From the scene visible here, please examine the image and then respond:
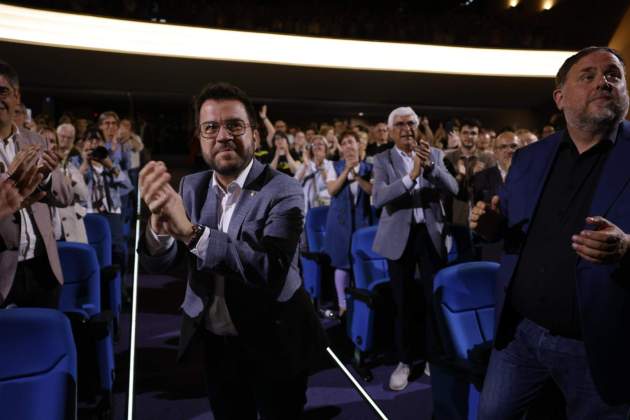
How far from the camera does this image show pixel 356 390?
2.62 m

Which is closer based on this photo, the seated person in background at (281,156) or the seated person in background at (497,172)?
the seated person in background at (497,172)

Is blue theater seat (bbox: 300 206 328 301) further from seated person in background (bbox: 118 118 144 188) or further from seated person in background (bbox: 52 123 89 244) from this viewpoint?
seated person in background (bbox: 118 118 144 188)

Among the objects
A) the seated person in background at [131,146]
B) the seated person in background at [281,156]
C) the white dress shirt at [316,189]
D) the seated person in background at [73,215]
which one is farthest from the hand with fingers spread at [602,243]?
the seated person in background at [131,146]

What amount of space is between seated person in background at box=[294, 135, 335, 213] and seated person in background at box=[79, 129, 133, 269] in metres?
1.50

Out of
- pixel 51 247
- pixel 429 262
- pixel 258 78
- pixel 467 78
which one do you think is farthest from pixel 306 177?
pixel 467 78

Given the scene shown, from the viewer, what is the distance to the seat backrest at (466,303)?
5.65 ft

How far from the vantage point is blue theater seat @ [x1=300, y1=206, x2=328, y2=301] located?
3.68m

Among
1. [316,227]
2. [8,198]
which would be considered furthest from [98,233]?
[8,198]

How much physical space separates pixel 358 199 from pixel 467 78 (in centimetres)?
787

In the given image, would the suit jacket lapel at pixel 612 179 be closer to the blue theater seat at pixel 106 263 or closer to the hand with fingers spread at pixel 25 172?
the hand with fingers spread at pixel 25 172

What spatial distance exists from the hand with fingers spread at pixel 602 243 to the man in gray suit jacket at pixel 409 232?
1.44 metres

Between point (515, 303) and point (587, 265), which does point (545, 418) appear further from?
point (587, 265)

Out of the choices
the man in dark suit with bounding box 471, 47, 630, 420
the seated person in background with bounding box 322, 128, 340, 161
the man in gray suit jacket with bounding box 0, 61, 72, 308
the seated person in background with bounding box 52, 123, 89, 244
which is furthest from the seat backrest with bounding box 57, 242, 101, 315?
the seated person in background with bounding box 322, 128, 340, 161

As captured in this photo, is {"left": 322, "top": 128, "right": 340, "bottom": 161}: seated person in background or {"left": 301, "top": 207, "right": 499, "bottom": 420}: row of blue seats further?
{"left": 322, "top": 128, "right": 340, "bottom": 161}: seated person in background
